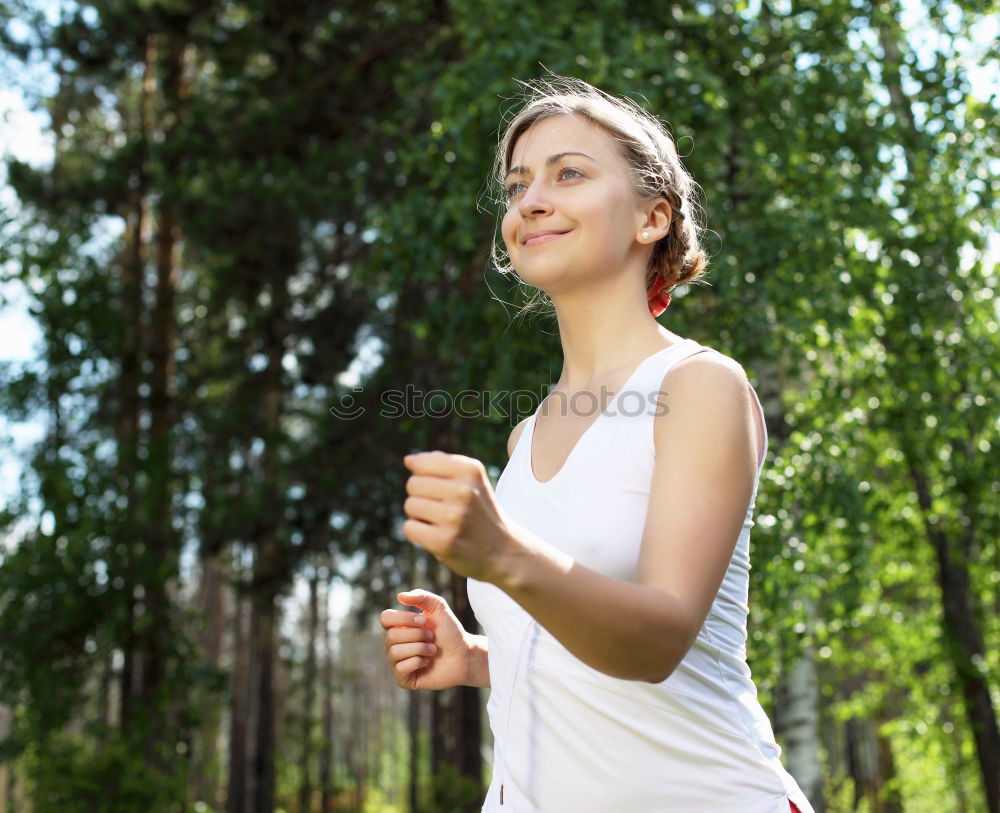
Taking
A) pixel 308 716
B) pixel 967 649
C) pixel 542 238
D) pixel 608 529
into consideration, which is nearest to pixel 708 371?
pixel 608 529

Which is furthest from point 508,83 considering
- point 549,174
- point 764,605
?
point 549,174

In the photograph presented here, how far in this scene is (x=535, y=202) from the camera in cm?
146

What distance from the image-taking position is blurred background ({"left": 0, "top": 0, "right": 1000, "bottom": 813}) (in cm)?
596

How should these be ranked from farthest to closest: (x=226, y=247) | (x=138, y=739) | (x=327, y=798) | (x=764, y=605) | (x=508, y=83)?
(x=327, y=798) < (x=226, y=247) < (x=138, y=739) < (x=508, y=83) < (x=764, y=605)

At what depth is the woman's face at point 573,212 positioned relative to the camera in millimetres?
1440

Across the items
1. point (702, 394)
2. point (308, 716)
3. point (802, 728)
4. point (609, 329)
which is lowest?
point (308, 716)

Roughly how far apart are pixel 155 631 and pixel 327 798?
12.2 meters

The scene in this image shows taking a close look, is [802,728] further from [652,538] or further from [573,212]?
[652,538]

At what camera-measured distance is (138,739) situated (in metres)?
10.2

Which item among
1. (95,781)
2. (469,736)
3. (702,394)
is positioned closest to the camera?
(702,394)

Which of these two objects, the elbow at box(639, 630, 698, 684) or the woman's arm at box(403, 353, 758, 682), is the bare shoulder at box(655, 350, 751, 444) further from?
the elbow at box(639, 630, 698, 684)

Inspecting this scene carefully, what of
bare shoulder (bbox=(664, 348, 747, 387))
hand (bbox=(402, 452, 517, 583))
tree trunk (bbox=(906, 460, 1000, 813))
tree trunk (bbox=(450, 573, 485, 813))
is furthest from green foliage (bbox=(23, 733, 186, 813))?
hand (bbox=(402, 452, 517, 583))

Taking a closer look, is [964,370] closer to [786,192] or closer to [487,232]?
[786,192]

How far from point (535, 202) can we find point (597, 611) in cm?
68
